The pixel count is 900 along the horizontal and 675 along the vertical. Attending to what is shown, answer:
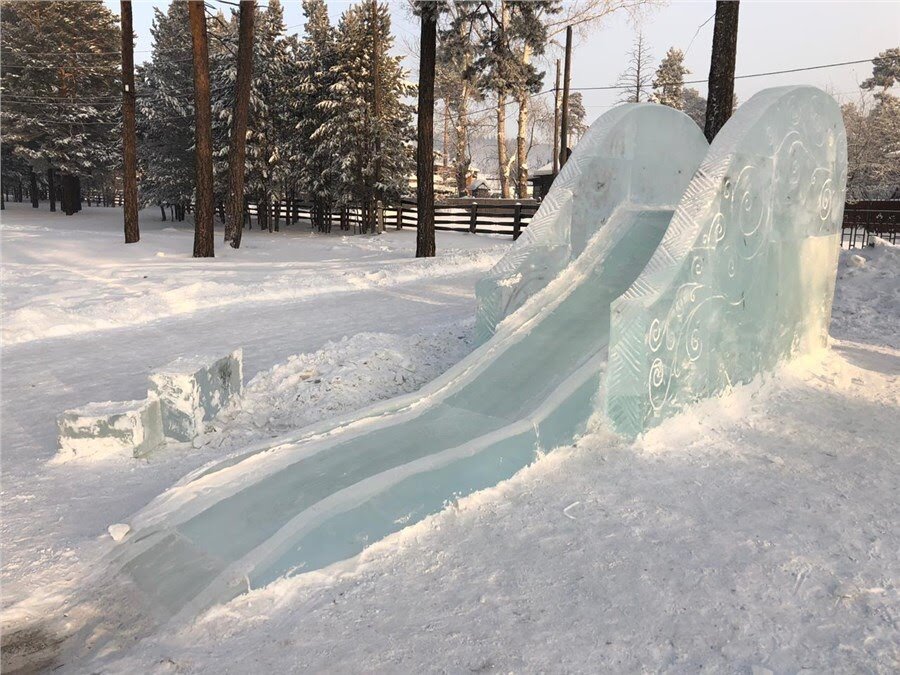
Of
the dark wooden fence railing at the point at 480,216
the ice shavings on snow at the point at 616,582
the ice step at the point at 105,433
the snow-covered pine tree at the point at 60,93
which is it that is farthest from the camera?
the snow-covered pine tree at the point at 60,93

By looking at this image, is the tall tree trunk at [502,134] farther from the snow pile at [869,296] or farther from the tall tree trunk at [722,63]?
the snow pile at [869,296]

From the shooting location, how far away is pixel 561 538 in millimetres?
3523

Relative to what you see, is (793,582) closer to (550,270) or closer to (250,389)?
(550,270)

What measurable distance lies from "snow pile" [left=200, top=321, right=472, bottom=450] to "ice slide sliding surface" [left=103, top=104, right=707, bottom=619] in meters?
0.95

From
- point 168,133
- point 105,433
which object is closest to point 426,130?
point 105,433

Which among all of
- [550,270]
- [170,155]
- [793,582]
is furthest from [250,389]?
[170,155]

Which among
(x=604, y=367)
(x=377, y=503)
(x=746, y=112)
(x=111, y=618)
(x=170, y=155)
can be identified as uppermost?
(x=170, y=155)

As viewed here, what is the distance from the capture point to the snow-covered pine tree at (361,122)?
26969 mm

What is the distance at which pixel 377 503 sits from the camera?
3643 mm

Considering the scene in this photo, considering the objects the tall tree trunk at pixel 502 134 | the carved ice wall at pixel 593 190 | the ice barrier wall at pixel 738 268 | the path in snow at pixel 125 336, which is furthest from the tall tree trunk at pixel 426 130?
the tall tree trunk at pixel 502 134

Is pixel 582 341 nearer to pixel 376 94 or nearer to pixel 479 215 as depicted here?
pixel 479 215

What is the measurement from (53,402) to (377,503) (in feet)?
13.3

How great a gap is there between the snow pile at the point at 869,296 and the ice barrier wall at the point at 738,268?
2.36 metres

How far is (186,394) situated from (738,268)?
4.60m
